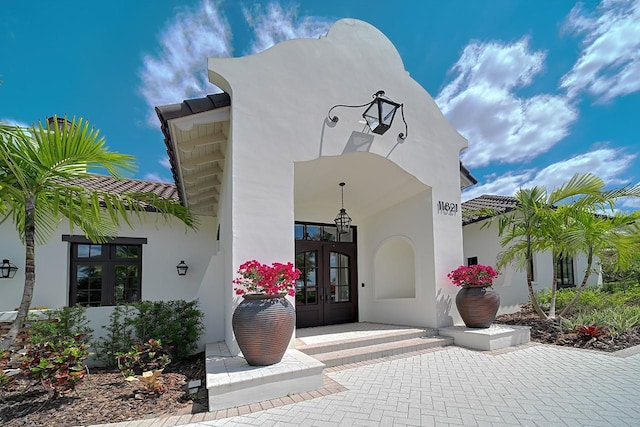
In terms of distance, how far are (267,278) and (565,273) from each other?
13706 millimetres

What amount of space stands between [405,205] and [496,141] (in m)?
11.8

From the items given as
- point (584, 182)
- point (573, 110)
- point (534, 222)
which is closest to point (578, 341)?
point (534, 222)

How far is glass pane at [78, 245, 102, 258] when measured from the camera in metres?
8.95

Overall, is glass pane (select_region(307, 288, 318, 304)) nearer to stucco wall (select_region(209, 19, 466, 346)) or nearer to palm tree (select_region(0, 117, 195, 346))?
stucco wall (select_region(209, 19, 466, 346))

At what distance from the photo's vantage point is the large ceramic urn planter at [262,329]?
4.59 m

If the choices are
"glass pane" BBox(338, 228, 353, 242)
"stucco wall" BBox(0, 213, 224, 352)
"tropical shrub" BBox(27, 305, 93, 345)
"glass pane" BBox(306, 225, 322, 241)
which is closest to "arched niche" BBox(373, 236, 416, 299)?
"glass pane" BBox(338, 228, 353, 242)

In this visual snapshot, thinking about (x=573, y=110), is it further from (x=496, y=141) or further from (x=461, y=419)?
(x=461, y=419)

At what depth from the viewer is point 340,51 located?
7211 millimetres

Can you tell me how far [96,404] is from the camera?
4.25m

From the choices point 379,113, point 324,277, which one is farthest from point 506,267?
point 379,113

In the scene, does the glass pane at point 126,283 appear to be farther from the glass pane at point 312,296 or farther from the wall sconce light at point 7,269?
the glass pane at point 312,296

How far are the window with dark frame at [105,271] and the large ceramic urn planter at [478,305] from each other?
8.30 meters

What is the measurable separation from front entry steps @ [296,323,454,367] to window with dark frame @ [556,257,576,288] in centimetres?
881

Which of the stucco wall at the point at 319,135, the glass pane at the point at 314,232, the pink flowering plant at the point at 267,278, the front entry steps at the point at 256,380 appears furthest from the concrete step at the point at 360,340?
the glass pane at the point at 314,232
